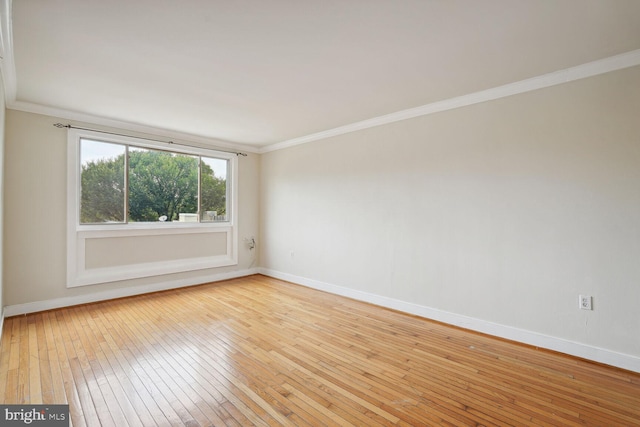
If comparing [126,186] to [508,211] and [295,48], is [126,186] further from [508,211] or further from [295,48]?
[508,211]

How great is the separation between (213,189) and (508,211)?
4.57 meters

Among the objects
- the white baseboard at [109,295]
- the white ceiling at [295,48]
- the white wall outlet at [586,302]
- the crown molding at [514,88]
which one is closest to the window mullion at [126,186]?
the white ceiling at [295,48]

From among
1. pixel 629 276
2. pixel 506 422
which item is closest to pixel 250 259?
pixel 506 422

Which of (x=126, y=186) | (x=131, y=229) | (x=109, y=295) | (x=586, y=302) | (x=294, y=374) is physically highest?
(x=126, y=186)

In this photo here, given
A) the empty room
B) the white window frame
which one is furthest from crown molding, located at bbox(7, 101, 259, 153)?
the white window frame

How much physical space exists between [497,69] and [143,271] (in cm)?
514

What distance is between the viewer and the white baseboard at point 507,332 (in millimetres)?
2389

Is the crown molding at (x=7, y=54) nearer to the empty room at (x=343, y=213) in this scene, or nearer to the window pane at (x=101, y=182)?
the empty room at (x=343, y=213)

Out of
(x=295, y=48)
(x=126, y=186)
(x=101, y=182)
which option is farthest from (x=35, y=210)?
(x=295, y=48)

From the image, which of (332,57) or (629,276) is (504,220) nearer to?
(629,276)

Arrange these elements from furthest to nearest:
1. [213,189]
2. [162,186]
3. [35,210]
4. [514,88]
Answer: [213,189] → [162,186] → [35,210] → [514,88]

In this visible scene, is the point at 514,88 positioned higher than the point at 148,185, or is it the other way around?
the point at 514,88

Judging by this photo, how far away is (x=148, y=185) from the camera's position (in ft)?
14.8

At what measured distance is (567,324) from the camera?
2.60 meters
